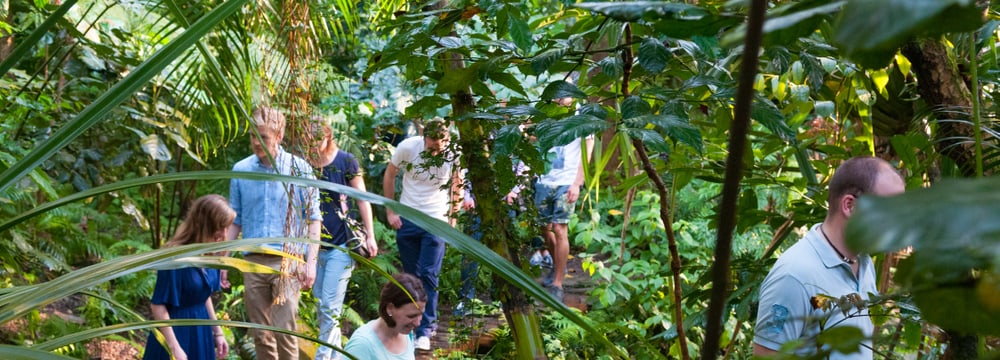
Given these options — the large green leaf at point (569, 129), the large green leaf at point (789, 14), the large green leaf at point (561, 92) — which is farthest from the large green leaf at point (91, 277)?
the large green leaf at point (789, 14)

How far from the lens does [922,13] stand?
11.5 inches

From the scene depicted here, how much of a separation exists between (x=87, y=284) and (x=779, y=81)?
1.78m

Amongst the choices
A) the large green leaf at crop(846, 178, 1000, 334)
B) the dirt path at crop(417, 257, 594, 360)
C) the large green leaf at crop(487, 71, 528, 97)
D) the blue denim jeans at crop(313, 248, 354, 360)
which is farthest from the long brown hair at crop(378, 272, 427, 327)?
the large green leaf at crop(846, 178, 1000, 334)

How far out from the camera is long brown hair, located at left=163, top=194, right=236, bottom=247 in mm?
3633

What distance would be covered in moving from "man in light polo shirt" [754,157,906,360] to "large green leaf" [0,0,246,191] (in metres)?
1.18

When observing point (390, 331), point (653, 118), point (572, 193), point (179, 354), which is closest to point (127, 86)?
point (653, 118)

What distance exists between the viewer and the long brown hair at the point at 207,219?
3.63m

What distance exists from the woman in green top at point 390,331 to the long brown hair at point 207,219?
0.83m

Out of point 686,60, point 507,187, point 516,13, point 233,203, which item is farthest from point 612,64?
point 233,203

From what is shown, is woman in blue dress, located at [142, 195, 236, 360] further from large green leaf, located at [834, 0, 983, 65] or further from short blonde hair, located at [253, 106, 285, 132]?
large green leaf, located at [834, 0, 983, 65]

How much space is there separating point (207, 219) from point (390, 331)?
960mm

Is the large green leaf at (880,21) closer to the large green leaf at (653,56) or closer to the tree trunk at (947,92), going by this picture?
the large green leaf at (653,56)

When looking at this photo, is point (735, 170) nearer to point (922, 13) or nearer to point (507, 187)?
point (922, 13)

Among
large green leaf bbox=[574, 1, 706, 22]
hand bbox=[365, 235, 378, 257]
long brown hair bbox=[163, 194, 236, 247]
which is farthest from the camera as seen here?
hand bbox=[365, 235, 378, 257]
